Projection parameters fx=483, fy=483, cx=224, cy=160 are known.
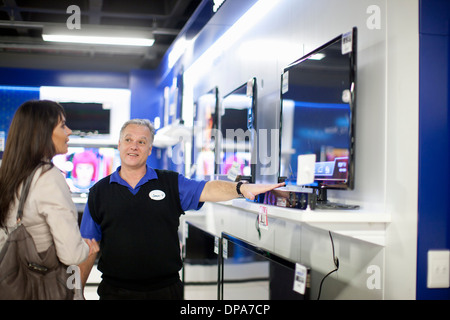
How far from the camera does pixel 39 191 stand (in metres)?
1.60

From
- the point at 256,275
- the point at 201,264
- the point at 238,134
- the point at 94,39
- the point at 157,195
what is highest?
the point at 94,39

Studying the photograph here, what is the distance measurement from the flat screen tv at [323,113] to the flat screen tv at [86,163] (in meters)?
4.88

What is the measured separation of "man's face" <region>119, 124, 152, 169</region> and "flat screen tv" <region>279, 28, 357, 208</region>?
72cm

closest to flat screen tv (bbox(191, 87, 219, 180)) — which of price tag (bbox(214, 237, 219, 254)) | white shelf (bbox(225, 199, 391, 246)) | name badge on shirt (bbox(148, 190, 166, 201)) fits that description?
price tag (bbox(214, 237, 219, 254))

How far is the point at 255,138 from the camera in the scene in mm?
3066

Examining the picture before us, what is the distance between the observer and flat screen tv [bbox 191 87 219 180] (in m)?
3.97

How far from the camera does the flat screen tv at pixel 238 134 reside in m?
3.07

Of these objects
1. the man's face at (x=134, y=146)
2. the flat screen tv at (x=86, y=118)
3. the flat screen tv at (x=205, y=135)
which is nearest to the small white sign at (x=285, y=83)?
the man's face at (x=134, y=146)

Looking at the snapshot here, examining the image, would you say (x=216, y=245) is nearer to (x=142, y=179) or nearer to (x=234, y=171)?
(x=234, y=171)

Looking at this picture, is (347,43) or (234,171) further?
(234,171)

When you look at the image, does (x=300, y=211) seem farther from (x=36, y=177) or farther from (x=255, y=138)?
(x=255, y=138)

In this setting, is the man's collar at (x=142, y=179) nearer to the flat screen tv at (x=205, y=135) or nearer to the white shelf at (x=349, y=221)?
the white shelf at (x=349, y=221)

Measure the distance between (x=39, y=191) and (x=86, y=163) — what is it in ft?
17.9

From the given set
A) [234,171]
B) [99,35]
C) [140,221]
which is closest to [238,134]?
[234,171]
